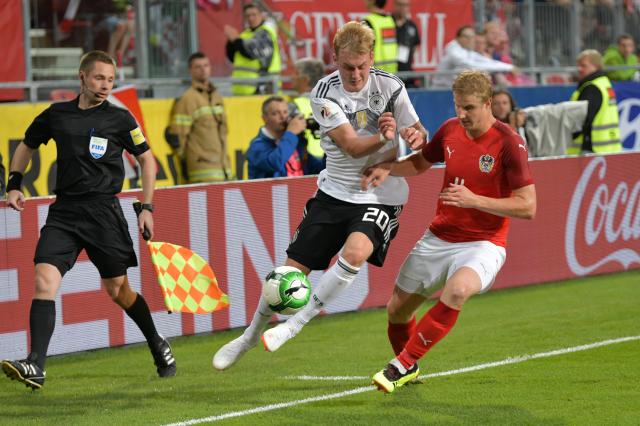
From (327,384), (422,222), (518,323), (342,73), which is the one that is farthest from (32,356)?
(422,222)

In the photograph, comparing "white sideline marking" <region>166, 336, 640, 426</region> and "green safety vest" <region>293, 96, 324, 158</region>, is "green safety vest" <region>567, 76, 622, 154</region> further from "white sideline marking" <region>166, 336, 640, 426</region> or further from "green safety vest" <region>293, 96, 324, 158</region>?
"white sideline marking" <region>166, 336, 640, 426</region>

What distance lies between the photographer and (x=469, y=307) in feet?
40.4

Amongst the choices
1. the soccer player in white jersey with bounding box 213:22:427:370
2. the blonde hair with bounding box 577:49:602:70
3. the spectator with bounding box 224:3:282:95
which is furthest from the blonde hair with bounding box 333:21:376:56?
the blonde hair with bounding box 577:49:602:70

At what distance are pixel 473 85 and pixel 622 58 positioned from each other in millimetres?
13254

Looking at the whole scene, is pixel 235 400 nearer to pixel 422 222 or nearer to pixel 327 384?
pixel 327 384

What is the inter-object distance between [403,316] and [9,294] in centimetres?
327

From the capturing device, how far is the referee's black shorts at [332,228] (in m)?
8.14

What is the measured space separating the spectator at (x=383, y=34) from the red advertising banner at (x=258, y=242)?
337 centimetres

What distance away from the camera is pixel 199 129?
14078mm

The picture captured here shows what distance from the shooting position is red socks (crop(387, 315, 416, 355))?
842cm

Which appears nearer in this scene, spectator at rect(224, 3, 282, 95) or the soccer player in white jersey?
the soccer player in white jersey

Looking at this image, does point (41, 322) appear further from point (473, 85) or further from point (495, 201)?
point (473, 85)

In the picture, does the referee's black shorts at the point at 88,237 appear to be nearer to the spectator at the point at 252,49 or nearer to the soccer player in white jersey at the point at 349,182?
the soccer player in white jersey at the point at 349,182

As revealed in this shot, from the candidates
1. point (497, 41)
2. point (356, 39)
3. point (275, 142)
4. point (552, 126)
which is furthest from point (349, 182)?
point (497, 41)
